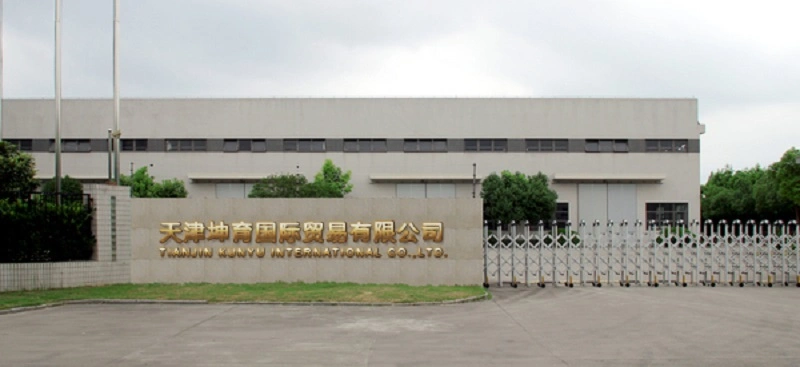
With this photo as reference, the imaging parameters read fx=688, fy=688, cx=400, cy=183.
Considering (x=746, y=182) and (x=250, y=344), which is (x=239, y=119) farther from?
(x=746, y=182)

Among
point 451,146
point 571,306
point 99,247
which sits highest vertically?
point 451,146

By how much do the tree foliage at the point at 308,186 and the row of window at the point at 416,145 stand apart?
304 cm

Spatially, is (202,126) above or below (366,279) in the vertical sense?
above

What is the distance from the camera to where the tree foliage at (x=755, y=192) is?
35.4 m

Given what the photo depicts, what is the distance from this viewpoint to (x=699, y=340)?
30.8ft

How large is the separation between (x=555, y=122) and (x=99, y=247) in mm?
32252

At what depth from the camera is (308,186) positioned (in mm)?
36062

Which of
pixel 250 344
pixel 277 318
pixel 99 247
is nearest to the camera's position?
pixel 250 344

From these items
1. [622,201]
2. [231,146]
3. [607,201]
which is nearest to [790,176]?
[622,201]

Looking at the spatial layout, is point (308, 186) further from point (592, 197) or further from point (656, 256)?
point (656, 256)

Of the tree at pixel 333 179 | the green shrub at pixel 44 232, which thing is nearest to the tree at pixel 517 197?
the tree at pixel 333 179

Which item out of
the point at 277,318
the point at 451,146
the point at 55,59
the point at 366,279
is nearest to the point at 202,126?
the point at 451,146

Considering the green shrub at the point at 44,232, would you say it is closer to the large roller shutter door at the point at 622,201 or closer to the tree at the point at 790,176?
the tree at the point at 790,176

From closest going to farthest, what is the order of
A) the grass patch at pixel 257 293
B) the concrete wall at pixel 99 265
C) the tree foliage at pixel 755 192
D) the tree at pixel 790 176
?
the grass patch at pixel 257 293 → the concrete wall at pixel 99 265 → the tree at pixel 790 176 → the tree foliage at pixel 755 192
